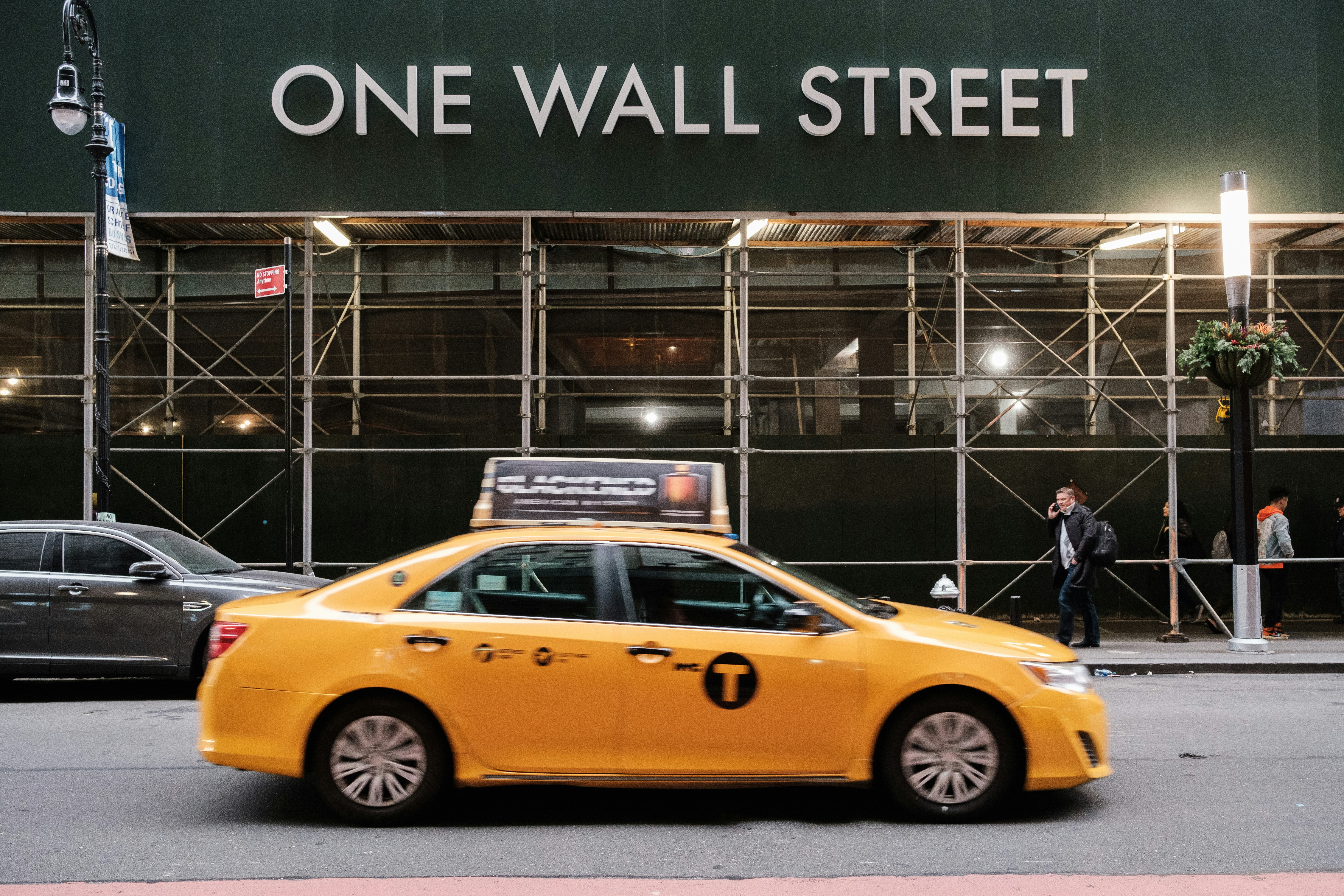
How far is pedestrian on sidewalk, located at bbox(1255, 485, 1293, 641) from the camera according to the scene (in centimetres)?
1205

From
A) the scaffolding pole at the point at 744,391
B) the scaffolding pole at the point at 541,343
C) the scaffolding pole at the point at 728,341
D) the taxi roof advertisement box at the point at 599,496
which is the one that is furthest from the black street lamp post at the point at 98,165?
the scaffolding pole at the point at 728,341

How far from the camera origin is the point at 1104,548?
1075 cm

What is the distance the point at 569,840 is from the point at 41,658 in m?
5.94

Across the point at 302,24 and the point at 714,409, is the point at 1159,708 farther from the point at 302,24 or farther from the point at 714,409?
the point at 302,24

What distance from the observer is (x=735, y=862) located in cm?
452

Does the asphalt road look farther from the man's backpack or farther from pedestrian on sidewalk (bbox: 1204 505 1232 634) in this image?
pedestrian on sidewalk (bbox: 1204 505 1232 634)

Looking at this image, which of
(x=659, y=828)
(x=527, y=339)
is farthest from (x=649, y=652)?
(x=527, y=339)

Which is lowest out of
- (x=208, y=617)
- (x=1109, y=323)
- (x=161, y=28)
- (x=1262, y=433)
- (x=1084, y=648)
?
(x=1084, y=648)

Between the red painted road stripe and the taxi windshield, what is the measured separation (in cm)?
139

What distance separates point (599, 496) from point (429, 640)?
1.25m

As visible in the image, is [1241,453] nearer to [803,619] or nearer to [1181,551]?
[1181,551]

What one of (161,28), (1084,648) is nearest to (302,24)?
(161,28)

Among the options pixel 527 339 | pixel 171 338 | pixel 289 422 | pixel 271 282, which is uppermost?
pixel 271 282

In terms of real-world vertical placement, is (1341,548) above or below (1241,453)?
below
